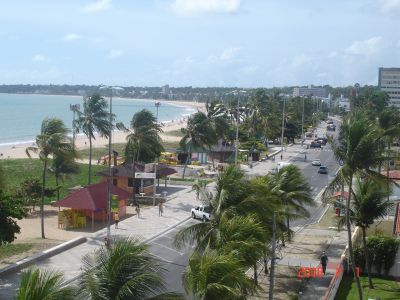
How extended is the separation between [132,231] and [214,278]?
76.2 feet

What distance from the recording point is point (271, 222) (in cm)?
2047

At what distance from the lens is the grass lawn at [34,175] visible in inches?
1919

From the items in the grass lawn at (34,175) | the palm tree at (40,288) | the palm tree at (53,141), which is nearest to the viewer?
the palm tree at (40,288)

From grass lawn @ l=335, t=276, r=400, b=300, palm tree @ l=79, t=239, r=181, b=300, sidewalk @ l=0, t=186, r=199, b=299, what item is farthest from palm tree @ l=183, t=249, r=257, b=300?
grass lawn @ l=335, t=276, r=400, b=300

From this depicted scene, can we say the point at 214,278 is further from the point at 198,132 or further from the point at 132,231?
the point at 198,132

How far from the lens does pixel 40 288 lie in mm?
9398

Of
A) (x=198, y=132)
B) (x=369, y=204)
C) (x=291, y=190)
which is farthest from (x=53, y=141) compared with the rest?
(x=198, y=132)

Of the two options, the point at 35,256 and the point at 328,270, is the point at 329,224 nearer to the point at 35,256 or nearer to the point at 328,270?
the point at 328,270

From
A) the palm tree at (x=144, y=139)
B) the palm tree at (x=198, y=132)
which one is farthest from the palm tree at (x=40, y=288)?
the palm tree at (x=198, y=132)

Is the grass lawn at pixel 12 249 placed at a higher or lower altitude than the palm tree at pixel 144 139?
lower

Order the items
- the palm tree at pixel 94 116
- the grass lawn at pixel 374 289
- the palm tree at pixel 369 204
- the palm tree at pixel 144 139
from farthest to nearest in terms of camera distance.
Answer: the palm tree at pixel 144 139 < the palm tree at pixel 94 116 < the grass lawn at pixel 374 289 < the palm tree at pixel 369 204

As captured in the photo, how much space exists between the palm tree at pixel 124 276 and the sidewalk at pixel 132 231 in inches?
297

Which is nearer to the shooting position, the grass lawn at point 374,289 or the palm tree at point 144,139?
the grass lawn at point 374,289

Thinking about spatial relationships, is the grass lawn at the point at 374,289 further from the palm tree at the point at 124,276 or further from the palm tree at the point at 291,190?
the palm tree at the point at 124,276
